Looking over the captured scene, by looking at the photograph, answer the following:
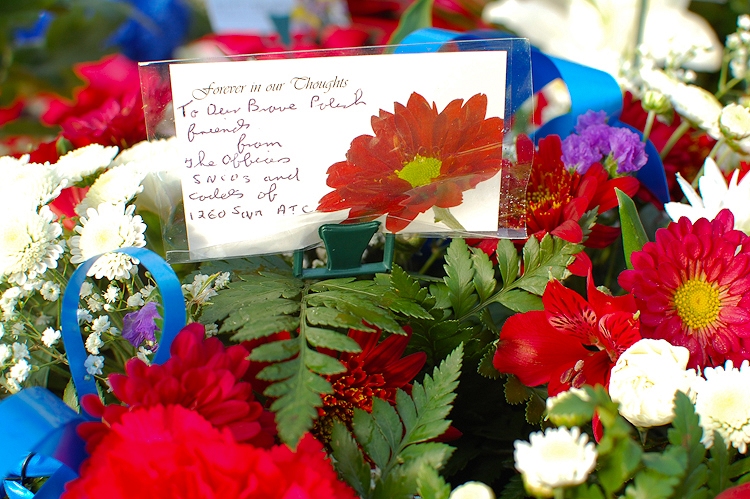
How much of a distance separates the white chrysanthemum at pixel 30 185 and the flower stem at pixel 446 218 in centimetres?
32

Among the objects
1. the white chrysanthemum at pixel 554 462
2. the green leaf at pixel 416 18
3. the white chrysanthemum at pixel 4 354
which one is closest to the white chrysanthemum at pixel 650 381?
the white chrysanthemum at pixel 554 462

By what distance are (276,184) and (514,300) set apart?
22 cm

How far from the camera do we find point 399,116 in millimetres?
540

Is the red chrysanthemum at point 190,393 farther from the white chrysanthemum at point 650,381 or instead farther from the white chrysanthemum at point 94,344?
the white chrysanthemum at point 650,381

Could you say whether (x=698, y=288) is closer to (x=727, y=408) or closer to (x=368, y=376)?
(x=727, y=408)

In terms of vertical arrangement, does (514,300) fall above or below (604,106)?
below

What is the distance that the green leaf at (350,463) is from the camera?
1.40ft

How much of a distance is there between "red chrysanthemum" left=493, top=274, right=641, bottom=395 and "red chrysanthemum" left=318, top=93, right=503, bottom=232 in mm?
130

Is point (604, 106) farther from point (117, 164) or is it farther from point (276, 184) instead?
point (117, 164)

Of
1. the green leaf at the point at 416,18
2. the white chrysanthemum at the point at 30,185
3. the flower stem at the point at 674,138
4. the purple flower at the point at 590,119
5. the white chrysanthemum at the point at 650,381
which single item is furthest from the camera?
the green leaf at the point at 416,18

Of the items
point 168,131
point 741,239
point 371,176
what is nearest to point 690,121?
point 741,239

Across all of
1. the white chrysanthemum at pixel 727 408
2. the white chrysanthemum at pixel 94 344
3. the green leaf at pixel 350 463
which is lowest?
the green leaf at pixel 350 463

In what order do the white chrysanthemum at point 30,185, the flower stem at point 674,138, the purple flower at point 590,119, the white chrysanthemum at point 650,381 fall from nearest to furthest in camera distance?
the white chrysanthemum at point 650,381, the white chrysanthemum at point 30,185, the purple flower at point 590,119, the flower stem at point 674,138

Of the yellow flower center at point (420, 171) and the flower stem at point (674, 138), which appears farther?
the flower stem at point (674, 138)
